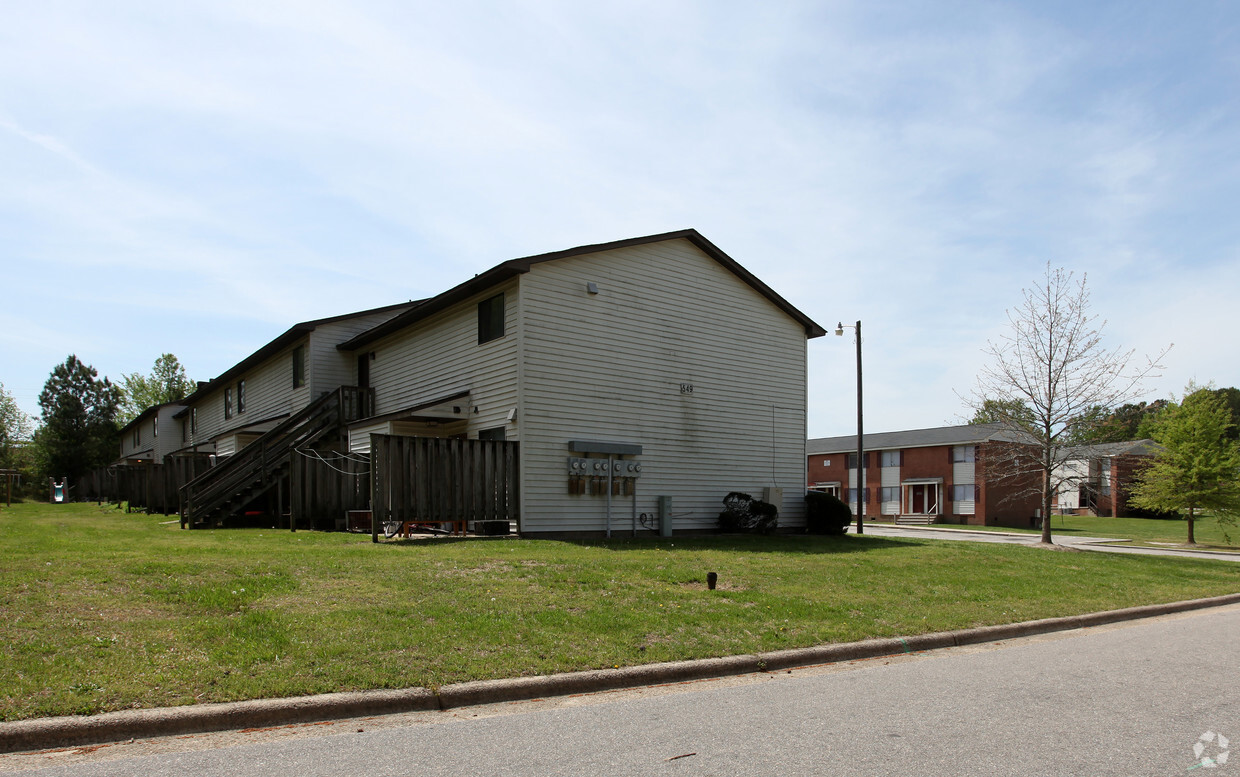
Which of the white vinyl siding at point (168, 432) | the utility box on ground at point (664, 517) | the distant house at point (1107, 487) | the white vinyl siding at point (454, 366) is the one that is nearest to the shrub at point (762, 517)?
the utility box on ground at point (664, 517)

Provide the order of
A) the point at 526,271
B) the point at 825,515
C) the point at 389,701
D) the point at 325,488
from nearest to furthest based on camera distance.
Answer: the point at 389,701 < the point at 526,271 < the point at 325,488 < the point at 825,515

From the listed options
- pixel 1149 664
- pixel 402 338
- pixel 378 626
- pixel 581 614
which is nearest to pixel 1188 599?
pixel 1149 664

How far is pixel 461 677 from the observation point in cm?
667

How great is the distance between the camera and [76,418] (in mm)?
74000

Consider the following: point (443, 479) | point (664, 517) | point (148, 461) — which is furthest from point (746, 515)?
point (148, 461)

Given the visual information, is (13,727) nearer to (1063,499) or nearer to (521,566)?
(521,566)

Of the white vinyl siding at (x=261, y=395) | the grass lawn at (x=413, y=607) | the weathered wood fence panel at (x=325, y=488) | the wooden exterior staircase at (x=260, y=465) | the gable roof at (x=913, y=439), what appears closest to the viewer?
the grass lawn at (x=413, y=607)

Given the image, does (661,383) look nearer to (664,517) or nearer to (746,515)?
(664,517)

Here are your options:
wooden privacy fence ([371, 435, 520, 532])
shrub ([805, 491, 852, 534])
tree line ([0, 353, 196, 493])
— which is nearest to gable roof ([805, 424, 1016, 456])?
shrub ([805, 491, 852, 534])

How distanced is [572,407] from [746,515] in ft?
19.0

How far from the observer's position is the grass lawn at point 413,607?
6.28 m

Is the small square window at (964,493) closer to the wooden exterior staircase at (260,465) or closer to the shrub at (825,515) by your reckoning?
the shrub at (825,515)

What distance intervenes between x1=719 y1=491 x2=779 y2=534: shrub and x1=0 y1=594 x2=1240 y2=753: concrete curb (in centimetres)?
1213

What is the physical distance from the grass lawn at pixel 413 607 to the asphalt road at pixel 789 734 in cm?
67
